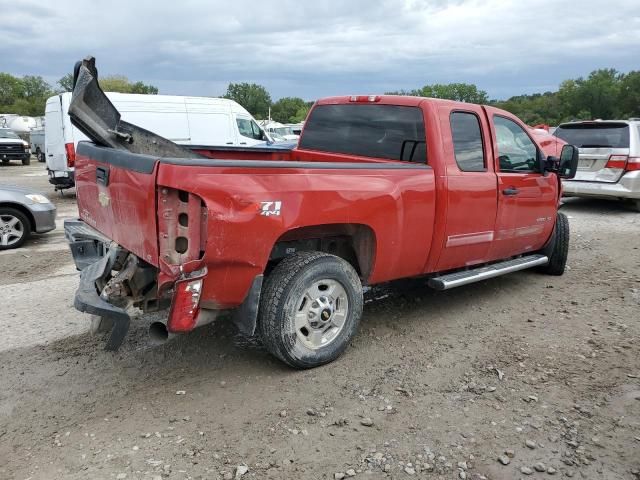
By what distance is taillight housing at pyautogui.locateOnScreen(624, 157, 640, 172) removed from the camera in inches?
384

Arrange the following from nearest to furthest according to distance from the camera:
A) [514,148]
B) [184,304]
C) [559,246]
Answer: [184,304] → [514,148] → [559,246]

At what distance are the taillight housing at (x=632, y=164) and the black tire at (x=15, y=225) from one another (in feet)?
32.9

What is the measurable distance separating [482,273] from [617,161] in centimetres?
658

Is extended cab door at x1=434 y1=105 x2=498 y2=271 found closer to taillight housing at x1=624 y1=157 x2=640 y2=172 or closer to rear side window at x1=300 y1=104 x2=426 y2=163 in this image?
rear side window at x1=300 y1=104 x2=426 y2=163

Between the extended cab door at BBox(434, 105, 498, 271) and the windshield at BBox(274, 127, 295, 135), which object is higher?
the windshield at BBox(274, 127, 295, 135)

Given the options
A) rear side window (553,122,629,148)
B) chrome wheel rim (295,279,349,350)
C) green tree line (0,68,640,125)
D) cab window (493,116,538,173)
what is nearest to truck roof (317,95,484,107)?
cab window (493,116,538,173)

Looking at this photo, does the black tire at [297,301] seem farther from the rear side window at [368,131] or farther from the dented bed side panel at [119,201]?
the rear side window at [368,131]

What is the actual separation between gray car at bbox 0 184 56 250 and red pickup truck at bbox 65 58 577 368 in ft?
12.4

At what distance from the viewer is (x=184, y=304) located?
314 cm

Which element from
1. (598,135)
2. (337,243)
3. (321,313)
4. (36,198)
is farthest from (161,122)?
(321,313)

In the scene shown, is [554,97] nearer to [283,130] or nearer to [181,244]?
[283,130]

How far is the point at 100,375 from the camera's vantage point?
3779 millimetres

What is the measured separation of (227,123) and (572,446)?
43.5 feet

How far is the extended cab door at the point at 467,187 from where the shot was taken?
4.46 metres
